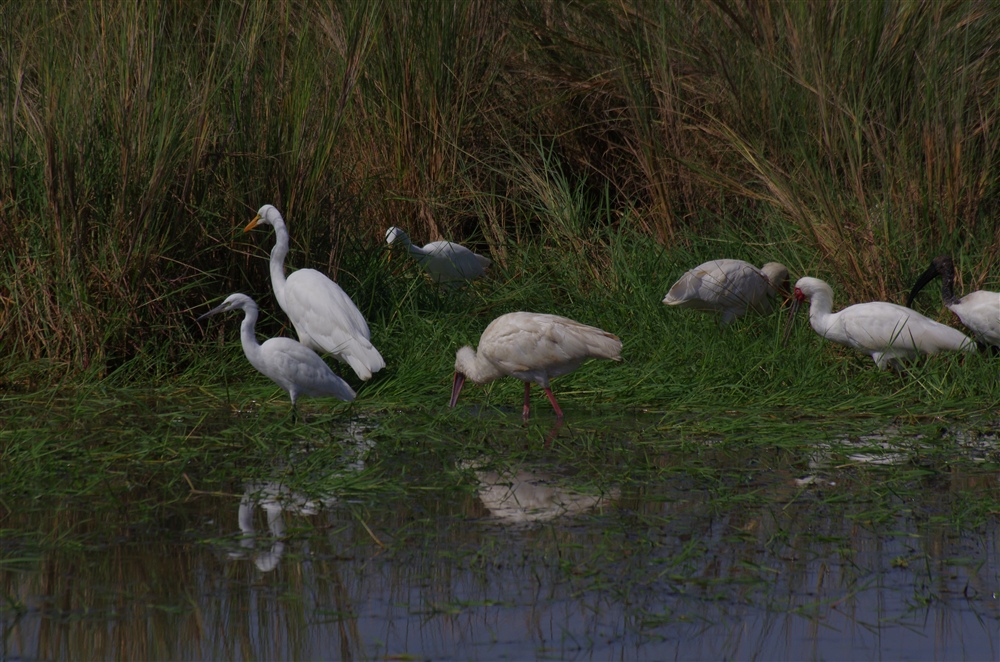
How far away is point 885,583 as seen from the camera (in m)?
3.80

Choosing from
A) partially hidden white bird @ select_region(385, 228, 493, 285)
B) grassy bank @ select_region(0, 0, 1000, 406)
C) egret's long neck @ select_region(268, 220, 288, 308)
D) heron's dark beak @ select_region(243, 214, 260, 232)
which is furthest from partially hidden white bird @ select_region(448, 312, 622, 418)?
partially hidden white bird @ select_region(385, 228, 493, 285)

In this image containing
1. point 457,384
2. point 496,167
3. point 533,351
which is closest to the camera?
point 533,351

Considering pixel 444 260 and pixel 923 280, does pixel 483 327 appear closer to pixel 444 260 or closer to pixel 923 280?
pixel 444 260

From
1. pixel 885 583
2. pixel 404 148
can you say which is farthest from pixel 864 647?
pixel 404 148

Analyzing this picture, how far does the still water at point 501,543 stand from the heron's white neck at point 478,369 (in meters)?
0.56

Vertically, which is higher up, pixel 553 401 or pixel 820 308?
pixel 820 308

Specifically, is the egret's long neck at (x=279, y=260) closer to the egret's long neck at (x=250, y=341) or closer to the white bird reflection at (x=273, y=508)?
the egret's long neck at (x=250, y=341)

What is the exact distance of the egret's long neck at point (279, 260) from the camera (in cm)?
693

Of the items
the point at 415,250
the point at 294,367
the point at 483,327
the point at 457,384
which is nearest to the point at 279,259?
the point at 294,367

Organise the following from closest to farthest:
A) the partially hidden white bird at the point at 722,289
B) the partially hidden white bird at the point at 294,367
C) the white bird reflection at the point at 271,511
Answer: the white bird reflection at the point at 271,511 < the partially hidden white bird at the point at 294,367 < the partially hidden white bird at the point at 722,289

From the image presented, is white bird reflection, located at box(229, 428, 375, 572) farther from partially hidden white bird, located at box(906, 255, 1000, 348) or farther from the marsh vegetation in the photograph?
partially hidden white bird, located at box(906, 255, 1000, 348)

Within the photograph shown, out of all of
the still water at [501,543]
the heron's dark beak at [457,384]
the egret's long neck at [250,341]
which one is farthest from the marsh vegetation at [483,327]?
the egret's long neck at [250,341]

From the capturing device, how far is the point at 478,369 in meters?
6.45

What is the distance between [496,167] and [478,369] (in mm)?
3439
